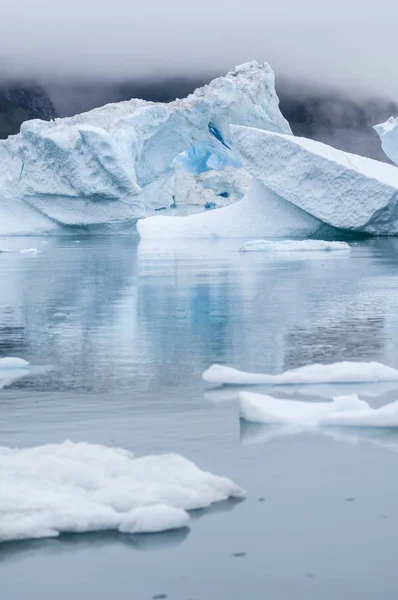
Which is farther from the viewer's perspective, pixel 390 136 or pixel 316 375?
pixel 390 136

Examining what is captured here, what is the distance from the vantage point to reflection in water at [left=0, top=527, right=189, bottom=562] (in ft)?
10.2

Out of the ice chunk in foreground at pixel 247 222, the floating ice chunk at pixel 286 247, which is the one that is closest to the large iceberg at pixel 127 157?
the ice chunk in foreground at pixel 247 222

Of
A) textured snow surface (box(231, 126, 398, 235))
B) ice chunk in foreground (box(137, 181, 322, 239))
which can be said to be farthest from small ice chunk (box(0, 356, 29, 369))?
ice chunk in foreground (box(137, 181, 322, 239))

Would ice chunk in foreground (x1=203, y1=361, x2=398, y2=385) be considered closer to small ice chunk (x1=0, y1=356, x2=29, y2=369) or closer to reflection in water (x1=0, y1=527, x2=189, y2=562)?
small ice chunk (x1=0, y1=356, x2=29, y2=369)

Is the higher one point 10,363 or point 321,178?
point 10,363

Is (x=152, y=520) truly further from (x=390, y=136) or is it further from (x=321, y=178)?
(x=390, y=136)

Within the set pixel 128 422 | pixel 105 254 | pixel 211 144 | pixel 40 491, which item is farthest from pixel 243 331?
pixel 211 144

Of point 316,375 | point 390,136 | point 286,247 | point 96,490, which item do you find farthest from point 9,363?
point 390,136

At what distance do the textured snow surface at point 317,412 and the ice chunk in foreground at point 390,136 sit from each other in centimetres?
3095

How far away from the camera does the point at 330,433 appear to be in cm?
459

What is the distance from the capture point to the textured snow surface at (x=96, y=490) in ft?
10.8

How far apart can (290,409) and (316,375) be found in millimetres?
987

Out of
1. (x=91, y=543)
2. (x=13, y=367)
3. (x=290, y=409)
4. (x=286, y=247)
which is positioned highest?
(x=91, y=543)

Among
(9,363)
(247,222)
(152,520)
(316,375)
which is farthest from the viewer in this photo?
(247,222)
